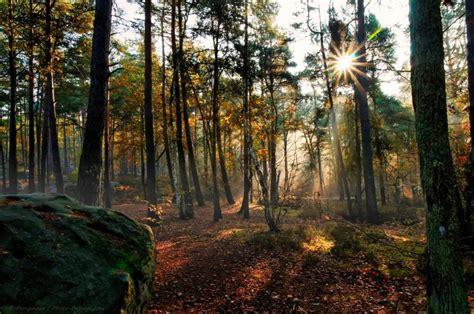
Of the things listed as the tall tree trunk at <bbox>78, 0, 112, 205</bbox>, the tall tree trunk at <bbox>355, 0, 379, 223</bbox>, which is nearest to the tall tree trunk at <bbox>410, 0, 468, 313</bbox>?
the tall tree trunk at <bbox>78, 0, 112, 205</bbox>

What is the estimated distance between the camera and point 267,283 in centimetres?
611

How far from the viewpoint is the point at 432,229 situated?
335 centimetres

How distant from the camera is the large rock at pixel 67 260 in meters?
2.81

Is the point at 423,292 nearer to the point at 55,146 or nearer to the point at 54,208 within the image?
the point at 54,208

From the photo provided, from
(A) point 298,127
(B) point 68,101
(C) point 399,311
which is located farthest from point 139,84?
(C) point 399,311

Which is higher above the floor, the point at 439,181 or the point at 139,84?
the point at 139,84

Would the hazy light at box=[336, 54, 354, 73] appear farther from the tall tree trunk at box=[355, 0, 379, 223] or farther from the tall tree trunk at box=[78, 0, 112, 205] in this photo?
the tall tree trunk at box=[78, 0, 112, 205]

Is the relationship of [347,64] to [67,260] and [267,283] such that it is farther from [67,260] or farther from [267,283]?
[67,260]

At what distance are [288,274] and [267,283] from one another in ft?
2.29

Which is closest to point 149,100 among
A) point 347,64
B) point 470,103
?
point 347,64

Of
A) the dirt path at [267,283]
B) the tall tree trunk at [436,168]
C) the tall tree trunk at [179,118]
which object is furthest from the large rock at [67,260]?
the tall tree trunk at [179,118]

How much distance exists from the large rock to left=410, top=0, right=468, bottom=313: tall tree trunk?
3888 millimetres

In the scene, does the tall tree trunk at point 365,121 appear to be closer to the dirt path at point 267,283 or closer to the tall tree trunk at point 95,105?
the dirt path at point 267,283

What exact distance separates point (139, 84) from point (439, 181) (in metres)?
19.2
